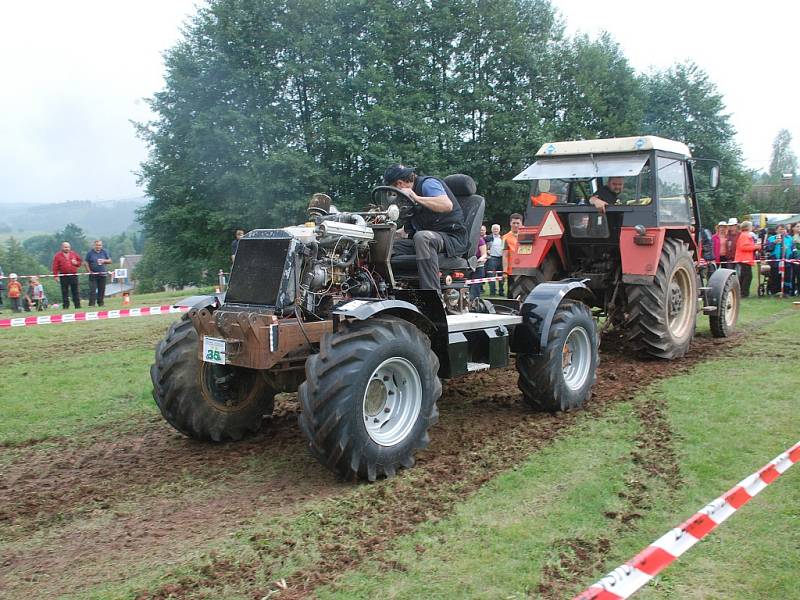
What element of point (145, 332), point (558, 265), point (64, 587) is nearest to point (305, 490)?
point (64, 587)

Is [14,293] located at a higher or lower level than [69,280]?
lower

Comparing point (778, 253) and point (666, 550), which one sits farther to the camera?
point (778, 253)

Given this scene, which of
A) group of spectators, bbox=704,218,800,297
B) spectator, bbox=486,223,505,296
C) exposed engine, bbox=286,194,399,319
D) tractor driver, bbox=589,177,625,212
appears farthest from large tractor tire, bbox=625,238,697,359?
spectator, bbox=486,223,505,296

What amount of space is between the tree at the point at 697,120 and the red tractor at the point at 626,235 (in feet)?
85.1

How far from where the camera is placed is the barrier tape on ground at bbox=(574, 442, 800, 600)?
2.34 meters

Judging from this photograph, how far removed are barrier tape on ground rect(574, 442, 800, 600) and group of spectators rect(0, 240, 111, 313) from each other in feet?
52.0

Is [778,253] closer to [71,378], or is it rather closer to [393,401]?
[393,401]

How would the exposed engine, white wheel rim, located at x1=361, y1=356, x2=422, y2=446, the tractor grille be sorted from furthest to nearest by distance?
the exposed engine → the tractor grille → white wheel rim, located at x1=361, y1=356, x2=422, y2=446

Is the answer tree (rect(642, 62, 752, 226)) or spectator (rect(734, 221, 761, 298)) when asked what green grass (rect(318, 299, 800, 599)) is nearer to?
spectator (rect(734, 221, 761, 298))

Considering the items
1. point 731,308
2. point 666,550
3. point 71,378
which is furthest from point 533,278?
point 666,550

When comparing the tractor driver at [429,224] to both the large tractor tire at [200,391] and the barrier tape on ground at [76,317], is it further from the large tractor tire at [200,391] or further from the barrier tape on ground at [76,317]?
the barrier tape on ground at [76,317]

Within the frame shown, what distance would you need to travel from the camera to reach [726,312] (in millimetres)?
10117

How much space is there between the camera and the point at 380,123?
24328mm

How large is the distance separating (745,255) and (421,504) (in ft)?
43.8
